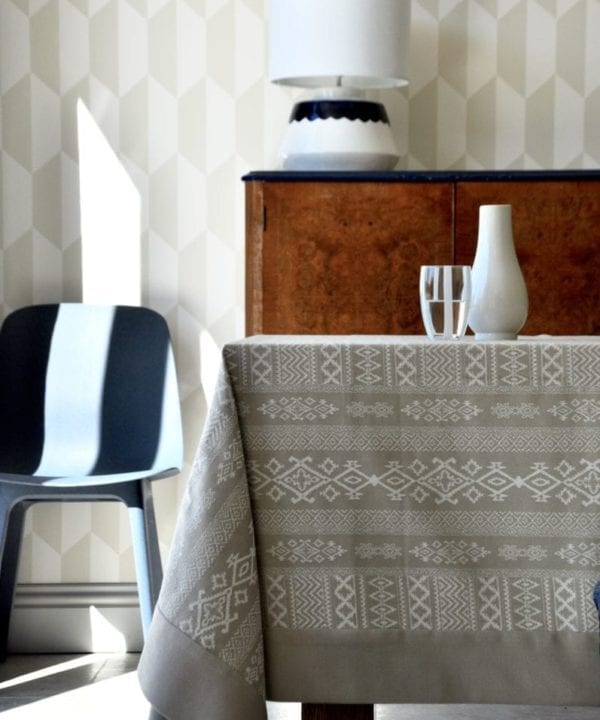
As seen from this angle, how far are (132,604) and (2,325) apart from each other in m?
0.83

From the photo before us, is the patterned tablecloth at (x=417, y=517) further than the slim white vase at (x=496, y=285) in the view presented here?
No

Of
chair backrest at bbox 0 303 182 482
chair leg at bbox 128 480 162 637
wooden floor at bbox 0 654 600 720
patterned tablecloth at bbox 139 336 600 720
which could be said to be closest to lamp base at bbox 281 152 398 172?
chair backrest at bbox 0 303 182 482

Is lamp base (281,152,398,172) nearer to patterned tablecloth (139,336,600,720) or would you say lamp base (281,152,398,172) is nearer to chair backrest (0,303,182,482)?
chair backrest (0,303,182,482)

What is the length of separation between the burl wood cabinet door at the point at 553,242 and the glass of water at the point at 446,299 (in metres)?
1.02

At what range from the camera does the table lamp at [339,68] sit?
2.73 m

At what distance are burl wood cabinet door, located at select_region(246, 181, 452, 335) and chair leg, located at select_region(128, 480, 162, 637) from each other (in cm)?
47

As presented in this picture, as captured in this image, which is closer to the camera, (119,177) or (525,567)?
(525,567)

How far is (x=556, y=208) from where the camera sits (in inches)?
107

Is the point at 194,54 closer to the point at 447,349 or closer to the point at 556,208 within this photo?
the point at 556,208

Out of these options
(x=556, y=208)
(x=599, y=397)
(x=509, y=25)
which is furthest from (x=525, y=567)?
(x=509, y=25)

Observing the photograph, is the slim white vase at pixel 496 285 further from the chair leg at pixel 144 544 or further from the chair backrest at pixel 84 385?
the chair backrest at pixel 84 385

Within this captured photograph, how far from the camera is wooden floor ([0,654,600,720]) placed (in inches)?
101

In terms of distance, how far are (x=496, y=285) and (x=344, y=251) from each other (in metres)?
1.02

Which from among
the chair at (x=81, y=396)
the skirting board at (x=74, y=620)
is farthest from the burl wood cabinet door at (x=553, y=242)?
the skirting board at (x=74, y=620)
